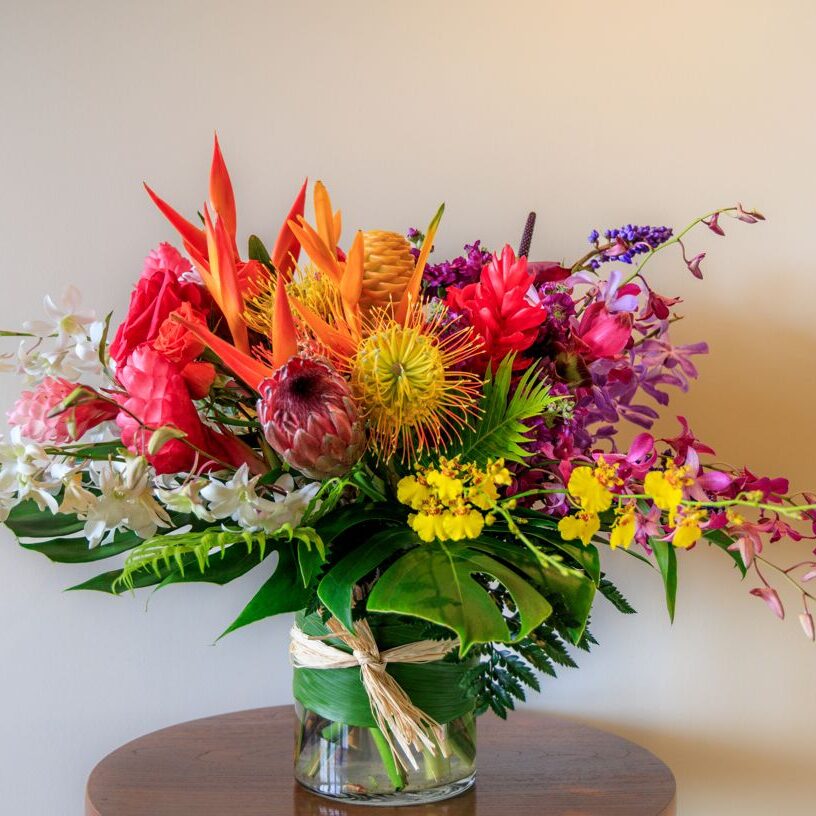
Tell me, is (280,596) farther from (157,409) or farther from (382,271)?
(382,271)

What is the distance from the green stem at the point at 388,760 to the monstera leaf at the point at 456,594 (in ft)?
0.60

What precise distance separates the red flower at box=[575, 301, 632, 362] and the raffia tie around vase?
28cm

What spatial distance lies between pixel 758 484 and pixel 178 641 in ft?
2.36

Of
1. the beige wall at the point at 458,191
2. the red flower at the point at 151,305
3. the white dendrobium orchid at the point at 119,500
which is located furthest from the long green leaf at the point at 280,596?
the beige wall at the point at 458,191

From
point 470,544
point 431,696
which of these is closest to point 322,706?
point 431,696

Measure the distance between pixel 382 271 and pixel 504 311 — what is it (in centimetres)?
11

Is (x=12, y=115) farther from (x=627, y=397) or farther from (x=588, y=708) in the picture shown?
(x=588, y=708)

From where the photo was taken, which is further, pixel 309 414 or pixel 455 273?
pixel 455 273

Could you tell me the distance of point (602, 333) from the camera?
0.83 meters

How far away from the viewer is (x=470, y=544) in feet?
2.63

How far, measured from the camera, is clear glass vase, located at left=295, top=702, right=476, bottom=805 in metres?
0.87

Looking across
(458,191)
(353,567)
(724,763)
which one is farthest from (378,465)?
(724,763)

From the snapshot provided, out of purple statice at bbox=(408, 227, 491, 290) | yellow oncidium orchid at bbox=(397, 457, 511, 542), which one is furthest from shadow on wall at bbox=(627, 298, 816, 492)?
yellow oncidium orchid at bbox=(397, 457, 511, 542)

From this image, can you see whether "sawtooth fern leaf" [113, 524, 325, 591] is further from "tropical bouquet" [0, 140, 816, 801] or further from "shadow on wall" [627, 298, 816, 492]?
"shadow on wall" [627, 298, 816, 492]
